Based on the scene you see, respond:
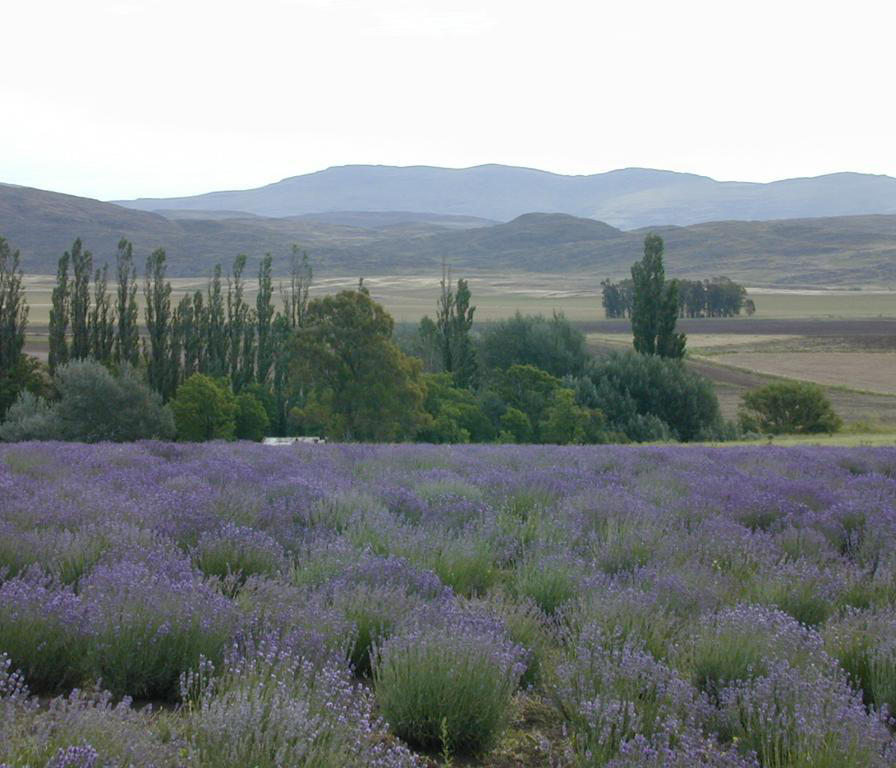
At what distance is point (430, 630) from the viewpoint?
4.17m

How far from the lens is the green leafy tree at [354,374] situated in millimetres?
41500

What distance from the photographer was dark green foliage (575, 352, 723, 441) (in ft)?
166

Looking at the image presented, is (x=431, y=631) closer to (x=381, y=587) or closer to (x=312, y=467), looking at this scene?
(x=381, y=587)

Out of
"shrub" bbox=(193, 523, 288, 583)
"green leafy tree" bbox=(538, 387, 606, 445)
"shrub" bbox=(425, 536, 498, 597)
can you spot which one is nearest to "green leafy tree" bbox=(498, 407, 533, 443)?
"green leafy tree" bbox=(538, 387, 606, 445)

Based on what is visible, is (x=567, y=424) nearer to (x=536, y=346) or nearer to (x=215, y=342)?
(x=536, y=346)

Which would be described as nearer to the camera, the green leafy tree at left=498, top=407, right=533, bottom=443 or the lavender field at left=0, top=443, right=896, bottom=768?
the lavender field at left=0, top=443, right=896, bottom=768

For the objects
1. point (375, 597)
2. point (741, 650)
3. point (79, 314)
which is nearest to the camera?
point (741, 650)

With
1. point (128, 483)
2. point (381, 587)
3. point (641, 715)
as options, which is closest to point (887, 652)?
point (641, 715)

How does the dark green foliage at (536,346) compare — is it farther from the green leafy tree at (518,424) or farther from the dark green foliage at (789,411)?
the green leafy tree at (518,424)

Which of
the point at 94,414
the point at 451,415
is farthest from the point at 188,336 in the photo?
the point at 94,414

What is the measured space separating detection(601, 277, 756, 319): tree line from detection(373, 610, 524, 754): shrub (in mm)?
129723

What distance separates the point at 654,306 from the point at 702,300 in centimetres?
8580

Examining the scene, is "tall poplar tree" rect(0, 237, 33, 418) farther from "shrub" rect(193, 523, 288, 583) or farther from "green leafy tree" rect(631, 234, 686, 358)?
"shrub" rect(193, 523, 288, 583)

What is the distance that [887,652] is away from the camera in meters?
4.30
